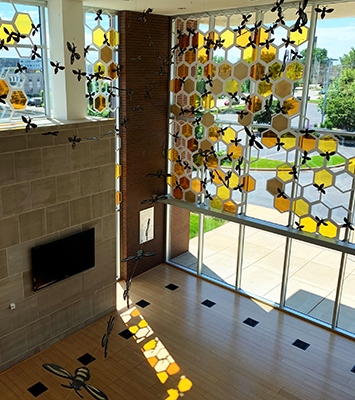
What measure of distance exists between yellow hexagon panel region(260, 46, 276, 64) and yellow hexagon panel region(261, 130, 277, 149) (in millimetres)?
1157

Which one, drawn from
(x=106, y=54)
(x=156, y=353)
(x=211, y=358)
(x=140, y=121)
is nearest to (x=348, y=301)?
(x=211, y=358)

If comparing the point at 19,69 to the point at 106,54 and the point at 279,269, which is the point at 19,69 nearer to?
the point at 106,54

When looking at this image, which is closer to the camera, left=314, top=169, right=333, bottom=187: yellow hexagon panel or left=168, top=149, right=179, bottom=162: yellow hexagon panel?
left=314, top=169, right=333, bottom=187: yellow hexagon panel

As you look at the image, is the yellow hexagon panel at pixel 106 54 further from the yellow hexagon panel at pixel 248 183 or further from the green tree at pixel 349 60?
the green tree at pixel 349 60

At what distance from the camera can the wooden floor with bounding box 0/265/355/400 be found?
588 centimetres

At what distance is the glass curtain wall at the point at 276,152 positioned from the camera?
21.7 feet

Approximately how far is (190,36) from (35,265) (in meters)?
4.99

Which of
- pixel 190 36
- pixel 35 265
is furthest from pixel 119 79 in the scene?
pixel 35 265

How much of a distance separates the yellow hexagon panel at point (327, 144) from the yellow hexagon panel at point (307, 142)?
0.36ft

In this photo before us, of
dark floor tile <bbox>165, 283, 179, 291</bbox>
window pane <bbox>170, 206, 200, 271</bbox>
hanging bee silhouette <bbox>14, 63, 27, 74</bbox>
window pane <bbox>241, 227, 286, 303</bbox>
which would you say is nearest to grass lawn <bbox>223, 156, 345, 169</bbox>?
window pane <bbox>241, 227, 286, 303</bbox>

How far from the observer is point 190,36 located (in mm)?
8023

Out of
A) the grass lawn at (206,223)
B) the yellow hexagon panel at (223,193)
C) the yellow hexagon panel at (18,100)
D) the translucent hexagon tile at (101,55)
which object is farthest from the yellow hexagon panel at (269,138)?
the yellow hexagon panel at (18,100)

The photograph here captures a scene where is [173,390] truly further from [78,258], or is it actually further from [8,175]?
[8,175]

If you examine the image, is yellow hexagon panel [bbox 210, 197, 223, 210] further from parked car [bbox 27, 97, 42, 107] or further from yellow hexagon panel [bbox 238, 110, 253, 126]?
parked car [bbox 27, 97, 42, 107]
